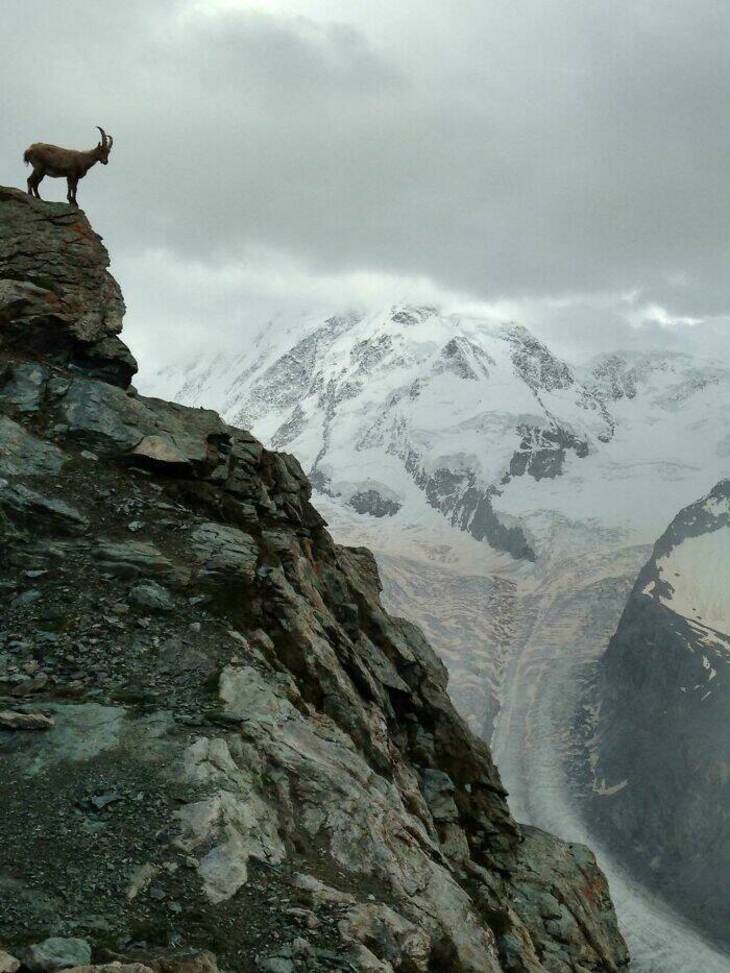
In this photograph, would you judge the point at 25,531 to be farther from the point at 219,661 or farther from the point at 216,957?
the point at 216,957

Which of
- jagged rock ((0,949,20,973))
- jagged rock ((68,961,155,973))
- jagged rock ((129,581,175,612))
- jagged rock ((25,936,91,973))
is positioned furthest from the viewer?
jagged rock ((129,581,175,612))

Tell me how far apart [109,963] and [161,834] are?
2257 mm

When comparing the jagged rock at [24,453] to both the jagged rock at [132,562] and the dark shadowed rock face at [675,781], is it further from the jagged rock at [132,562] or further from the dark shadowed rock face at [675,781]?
the dark shadowed rock face at [675,781]

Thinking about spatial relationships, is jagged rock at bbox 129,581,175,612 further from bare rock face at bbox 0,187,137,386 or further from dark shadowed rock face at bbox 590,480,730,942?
dark shadowed rock face at bbox 590,480,730,942

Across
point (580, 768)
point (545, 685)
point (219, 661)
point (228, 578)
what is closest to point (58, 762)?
point (219, 661)

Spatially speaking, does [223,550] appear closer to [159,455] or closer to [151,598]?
[151,598]

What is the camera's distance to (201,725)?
1376 centimetres

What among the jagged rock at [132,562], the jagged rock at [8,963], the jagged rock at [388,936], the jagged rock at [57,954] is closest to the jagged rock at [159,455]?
the jagged rock at [132,562]

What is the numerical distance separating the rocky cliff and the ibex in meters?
1.02

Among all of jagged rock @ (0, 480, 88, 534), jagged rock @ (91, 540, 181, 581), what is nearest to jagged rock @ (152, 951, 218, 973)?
jagged rock @ (91, 540, 181, 581)

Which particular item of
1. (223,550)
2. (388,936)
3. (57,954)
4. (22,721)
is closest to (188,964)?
(57,954)

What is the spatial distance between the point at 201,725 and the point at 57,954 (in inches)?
179

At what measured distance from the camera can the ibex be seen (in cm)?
2444

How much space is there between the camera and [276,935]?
1089 centimetres
